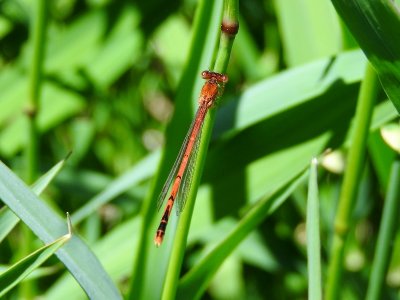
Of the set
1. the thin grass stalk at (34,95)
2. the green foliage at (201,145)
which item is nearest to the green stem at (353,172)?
the green foliage at (201,145)

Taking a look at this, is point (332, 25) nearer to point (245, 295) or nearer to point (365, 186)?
point (365, 186)

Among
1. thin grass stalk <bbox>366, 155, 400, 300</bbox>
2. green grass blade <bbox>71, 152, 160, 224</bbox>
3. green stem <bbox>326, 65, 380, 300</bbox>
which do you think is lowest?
thin grass stalk <bbox>366, 155, 400, 300</bbox>

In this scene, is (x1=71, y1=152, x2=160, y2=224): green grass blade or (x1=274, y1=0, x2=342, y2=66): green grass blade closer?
(x1=71, y1=152, x2=160, y2=224): green grass blade

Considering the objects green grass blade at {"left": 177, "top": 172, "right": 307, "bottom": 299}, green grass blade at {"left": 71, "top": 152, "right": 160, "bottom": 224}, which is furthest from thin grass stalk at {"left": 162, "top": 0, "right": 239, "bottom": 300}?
green grass blade at {"left": 71, "top": 152, "right": 160, "bottom": 224}

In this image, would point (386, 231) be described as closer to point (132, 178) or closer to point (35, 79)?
point (132, 178)

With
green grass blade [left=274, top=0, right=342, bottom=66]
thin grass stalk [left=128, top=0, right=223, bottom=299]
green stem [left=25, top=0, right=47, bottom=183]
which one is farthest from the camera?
green grass blade [left=274, top=0, right=342, bottom=66]

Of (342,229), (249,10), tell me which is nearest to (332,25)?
(342,229)

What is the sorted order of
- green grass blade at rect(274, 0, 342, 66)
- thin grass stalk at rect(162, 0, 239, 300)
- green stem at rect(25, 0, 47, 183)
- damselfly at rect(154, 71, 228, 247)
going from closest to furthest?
thin grass stalk at rect(162, 0, 239, 300) → damselfly at rect(154, 71, 228, 247) → green stem at rect(25, 0, 47, 183) → green grass blade at rect(274, 0, 342, 66)

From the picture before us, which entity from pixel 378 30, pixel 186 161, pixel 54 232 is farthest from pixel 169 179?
pixel 378 30

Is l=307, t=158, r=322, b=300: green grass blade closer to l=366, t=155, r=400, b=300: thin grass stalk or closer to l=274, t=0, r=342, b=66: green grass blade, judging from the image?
l=366, t=155, r=400, b=300: thin grass stalk
